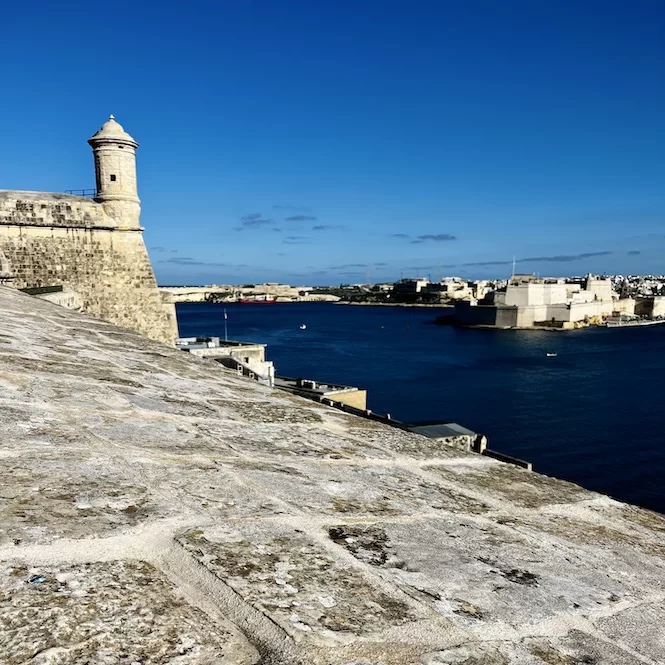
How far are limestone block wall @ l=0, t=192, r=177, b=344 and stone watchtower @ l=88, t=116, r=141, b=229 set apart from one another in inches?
11.8

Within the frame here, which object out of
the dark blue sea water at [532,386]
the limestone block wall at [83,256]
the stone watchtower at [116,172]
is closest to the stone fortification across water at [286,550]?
the limestone block wall at [83,256]

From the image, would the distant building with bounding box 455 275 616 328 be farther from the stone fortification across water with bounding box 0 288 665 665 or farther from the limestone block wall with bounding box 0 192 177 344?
the stone fortification across water with bounding box 0 288 665 665

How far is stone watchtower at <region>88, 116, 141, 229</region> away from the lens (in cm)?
1402

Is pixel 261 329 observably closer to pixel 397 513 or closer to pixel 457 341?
pixel 457 341

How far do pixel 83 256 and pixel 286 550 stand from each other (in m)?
14.7

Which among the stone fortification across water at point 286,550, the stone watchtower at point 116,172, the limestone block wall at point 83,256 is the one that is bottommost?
the stone fortification across water at point 286,550

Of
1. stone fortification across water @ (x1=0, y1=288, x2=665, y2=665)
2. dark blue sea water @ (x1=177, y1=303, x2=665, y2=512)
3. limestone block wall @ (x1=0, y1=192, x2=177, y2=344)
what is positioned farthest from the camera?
dark blue sea water @ (x1=177, y1=303, x2=665, y2=512)

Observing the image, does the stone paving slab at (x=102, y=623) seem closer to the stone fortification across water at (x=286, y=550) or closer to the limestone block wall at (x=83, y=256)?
the stone fortification across water at (x=286, y=550)

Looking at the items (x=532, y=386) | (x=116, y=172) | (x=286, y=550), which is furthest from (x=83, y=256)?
(x=532, y=386)

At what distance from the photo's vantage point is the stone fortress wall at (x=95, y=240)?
44.4ft

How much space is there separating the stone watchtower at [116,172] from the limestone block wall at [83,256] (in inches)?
11.8

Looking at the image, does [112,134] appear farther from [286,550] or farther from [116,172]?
[286,550]

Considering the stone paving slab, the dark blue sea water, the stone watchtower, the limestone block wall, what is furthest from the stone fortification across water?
the dark blue sea water

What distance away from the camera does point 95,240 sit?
14523 millimetres
